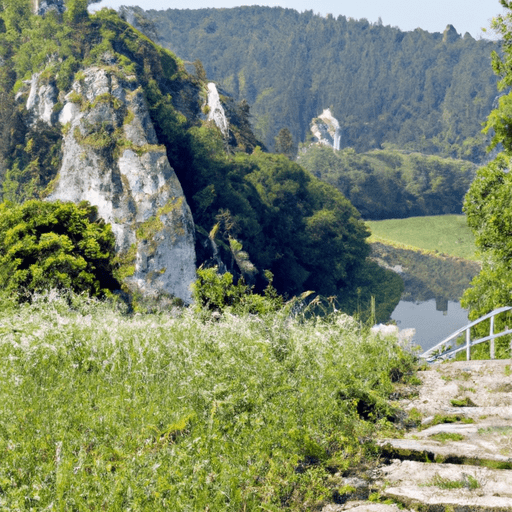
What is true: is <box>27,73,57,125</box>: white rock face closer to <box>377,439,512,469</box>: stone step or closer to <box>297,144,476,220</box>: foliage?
<box>377,439,512,469</box>: stone step

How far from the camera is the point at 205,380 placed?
16.4ft

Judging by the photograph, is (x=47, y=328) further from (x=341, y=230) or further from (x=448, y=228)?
(x=448, y=228)

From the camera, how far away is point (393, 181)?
432 feet

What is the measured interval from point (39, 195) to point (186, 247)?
1733cm

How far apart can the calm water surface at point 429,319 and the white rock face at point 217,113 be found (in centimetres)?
2866

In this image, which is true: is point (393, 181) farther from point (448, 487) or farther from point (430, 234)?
point (448, 487)

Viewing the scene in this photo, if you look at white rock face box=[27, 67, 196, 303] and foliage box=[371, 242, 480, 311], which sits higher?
white rock face box=[27, 67, 196, 303]

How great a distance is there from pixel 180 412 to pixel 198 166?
47073 millimetres

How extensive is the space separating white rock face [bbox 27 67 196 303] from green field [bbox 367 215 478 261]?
67.4 m

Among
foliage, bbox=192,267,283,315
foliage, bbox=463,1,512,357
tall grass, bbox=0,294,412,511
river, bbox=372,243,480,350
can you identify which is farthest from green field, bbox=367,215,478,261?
tall grass, bbox=0,294,412,511

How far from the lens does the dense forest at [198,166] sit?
160 feet

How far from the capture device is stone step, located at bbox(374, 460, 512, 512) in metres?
3.34

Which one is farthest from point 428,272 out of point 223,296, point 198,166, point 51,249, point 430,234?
point 223,296

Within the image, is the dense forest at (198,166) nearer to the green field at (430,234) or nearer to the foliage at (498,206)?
the foliage at (498,206)
